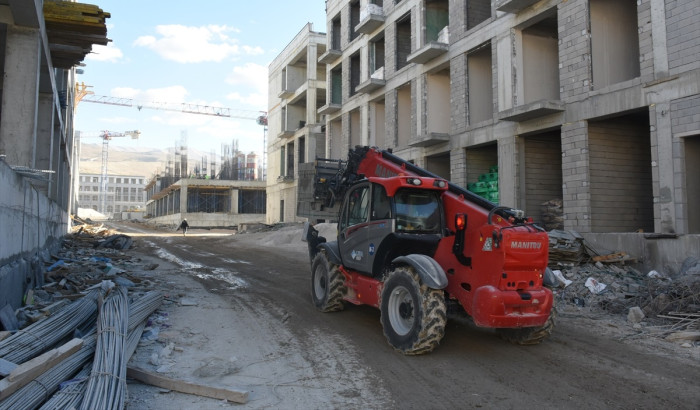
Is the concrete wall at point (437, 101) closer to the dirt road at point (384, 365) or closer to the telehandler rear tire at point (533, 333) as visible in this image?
the dirt road at point (384, 365)

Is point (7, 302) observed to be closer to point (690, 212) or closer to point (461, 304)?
point (461, 304)

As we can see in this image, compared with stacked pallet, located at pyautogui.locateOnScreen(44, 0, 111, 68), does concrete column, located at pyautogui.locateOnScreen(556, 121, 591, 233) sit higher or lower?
lower

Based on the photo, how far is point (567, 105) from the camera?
14.1 meters

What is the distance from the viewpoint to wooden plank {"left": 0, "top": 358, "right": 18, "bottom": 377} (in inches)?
166

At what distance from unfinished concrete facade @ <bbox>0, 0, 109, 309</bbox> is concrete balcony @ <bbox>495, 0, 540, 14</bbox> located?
40.3 ft

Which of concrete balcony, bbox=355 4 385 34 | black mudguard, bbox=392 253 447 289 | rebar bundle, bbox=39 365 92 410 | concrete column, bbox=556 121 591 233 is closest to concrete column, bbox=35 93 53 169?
rebar bundle, bbox=39 365 92 410

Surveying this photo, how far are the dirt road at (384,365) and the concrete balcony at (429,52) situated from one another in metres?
14.0

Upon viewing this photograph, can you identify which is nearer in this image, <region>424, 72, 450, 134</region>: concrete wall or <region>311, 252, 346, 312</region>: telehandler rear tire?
<region>311, 252, 346, 312</region>: telehandler rear tire

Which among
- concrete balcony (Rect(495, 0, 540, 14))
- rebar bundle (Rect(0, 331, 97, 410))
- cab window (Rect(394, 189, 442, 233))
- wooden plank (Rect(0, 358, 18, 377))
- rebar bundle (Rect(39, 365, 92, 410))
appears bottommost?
rebar bundle (Rect(39, 365, 92, 410))

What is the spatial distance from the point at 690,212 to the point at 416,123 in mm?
12548

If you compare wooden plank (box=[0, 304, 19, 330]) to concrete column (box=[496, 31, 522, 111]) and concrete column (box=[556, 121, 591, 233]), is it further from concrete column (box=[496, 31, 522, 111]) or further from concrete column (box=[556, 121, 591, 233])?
concrete column (box=[496, 31, 522, 111])

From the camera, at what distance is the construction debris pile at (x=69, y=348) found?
4.09 metres

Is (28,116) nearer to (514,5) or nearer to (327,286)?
(327,286)

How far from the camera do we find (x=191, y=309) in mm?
9047
